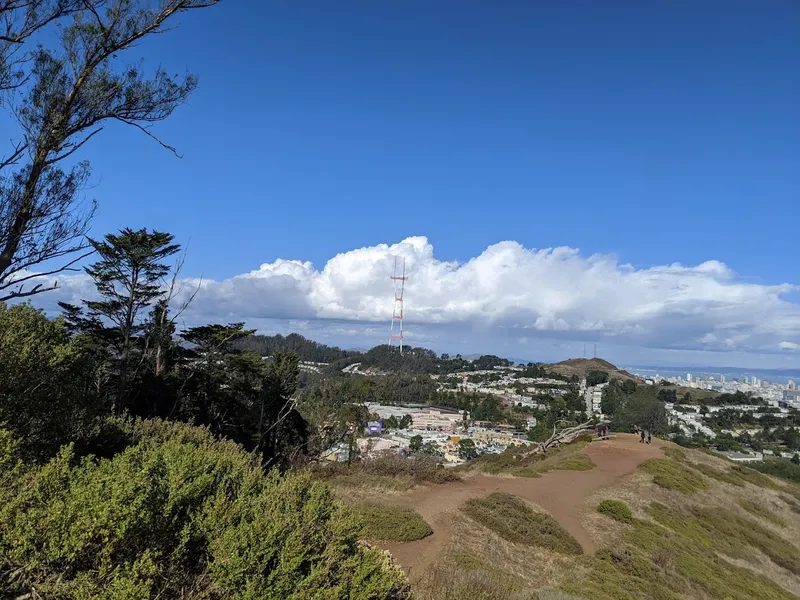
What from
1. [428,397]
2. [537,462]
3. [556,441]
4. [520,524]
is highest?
[520,524]

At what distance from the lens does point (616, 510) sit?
1324 cm

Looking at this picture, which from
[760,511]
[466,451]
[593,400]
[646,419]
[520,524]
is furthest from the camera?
[593,400]

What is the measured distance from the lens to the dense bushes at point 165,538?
2.92 metres

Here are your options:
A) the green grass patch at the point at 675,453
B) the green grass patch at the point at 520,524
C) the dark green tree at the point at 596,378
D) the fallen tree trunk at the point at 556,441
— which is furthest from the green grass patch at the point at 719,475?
the dark green tree at the point at 596,378

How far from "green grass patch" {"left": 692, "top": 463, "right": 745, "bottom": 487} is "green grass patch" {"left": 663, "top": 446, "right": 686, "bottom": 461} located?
2.51 ft

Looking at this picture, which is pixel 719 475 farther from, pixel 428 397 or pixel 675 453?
pixel 428 397

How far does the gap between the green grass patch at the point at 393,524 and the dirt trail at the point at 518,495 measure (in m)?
0.14

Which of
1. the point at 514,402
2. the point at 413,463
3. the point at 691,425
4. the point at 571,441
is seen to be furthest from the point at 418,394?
the point at 413,463

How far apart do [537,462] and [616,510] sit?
24.8 ft

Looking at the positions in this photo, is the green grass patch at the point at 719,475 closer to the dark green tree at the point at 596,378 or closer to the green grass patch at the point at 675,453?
the green grass patch at the point at 675,453

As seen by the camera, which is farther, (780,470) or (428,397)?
(428,397)

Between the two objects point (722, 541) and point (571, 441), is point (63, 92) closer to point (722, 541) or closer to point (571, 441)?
point (722, 541)

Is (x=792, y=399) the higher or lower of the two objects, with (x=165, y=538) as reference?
lower

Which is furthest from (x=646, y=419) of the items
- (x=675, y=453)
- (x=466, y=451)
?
(x=675, y=453)
